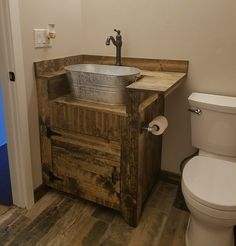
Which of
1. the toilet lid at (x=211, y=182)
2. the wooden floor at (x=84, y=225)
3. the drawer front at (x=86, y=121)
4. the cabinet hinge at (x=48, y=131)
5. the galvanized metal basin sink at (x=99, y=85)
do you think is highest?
the galvanized metal basin sink at (x=99, y=85)

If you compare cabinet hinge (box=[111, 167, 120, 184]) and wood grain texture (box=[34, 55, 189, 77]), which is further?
wood grain texture (box=[34, 55, 189, 77])

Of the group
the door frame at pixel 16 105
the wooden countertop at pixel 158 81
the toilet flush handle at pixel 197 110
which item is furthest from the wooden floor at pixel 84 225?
the wooden countertop at pixel 158 81

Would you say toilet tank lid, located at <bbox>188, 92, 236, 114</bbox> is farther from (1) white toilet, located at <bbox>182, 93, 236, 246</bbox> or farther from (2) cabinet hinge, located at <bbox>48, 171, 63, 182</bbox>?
(2) cabinet hinge, located at <bbox>48, 171, 63, 182</bbox>

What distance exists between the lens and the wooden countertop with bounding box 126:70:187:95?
4.33 ft

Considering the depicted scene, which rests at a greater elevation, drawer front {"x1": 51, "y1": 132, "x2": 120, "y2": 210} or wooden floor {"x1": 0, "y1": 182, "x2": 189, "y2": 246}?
drawer front {"x1": 51, "y1": 132, "x2": 120, "y2": 210}

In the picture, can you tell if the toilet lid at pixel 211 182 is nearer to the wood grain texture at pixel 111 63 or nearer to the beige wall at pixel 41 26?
the wood grain texture at pixel 111 63

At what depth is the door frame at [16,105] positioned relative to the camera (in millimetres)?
1381

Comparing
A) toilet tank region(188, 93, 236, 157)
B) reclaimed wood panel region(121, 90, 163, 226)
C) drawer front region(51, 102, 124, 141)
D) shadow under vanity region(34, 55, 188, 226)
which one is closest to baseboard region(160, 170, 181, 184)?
A: shadow under vanity region(34, 55, 188, 226)

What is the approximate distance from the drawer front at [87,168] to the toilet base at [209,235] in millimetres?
484

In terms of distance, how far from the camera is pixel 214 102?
1.56m

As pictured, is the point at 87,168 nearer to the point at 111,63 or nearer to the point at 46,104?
the point at 46,104

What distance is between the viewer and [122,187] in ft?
5.13

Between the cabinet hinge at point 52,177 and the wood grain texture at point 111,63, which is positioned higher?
the wood grain texture at point 111,63

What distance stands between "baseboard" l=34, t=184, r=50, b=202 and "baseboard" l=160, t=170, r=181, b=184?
36.0 inches
